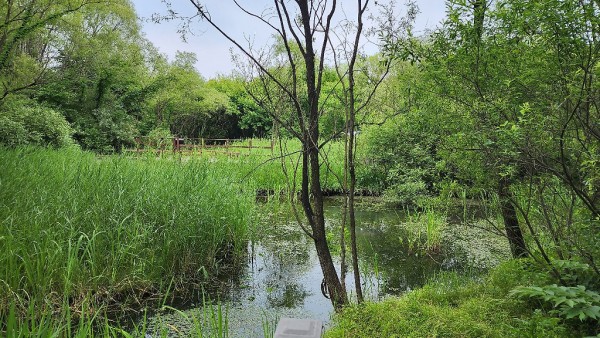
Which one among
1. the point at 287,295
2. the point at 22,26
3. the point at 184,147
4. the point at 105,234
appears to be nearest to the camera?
the point at 105,234

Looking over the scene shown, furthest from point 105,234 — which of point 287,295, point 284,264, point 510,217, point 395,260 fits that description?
point 510,217

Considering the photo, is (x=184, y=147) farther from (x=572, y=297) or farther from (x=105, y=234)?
(x=572, y=297)

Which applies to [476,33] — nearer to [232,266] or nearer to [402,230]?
[232,266]

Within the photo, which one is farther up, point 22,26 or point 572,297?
point 22,26

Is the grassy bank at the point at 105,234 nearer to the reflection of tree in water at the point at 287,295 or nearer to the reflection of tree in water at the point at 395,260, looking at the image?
the reflection of tree in water at the point at 287,295

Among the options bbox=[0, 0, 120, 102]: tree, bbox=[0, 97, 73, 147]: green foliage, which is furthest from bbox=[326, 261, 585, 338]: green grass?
bbox=[0, 97, 73, 147]: green foliage

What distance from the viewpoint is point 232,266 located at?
13.3ft

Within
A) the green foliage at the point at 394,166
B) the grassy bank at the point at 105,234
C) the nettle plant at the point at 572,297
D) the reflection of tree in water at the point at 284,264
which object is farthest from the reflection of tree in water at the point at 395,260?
the nettle plant at the point at 572,297

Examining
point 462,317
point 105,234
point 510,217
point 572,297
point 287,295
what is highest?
point 510,217

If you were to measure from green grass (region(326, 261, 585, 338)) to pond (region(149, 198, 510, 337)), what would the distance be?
608mm

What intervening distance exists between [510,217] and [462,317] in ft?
3.35

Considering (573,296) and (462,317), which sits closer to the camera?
(573,296)

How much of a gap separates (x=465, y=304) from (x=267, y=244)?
9.41 feet

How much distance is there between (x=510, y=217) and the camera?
287 centimetres
